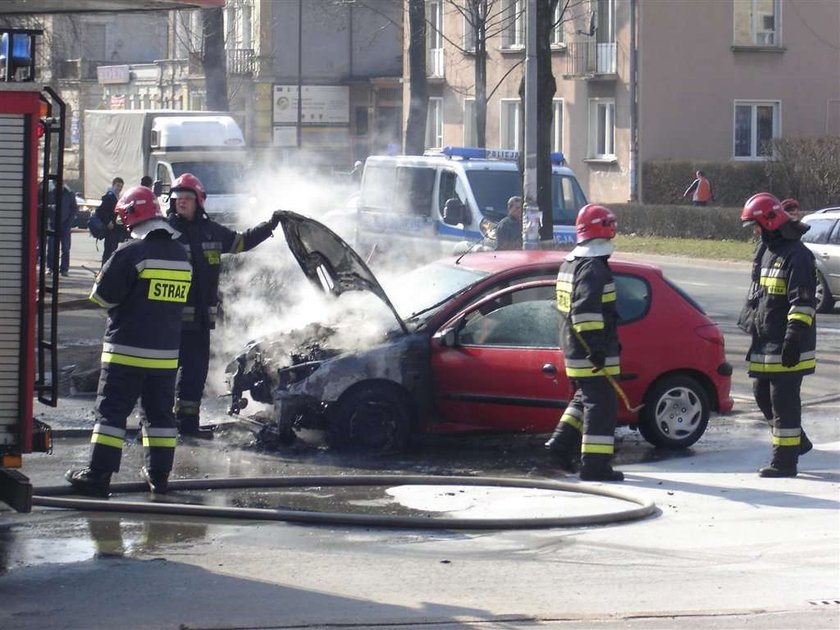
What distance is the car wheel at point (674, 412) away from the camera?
9812 millimetres

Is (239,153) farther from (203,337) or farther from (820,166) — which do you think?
(203,337)

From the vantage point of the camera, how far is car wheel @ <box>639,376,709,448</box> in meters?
9.81

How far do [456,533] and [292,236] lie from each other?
3.42 meters

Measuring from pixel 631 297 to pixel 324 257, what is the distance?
225cm

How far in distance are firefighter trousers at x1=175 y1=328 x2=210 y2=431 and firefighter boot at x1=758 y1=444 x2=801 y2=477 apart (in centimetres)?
406

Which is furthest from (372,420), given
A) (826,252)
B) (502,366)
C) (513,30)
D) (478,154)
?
(513,30)

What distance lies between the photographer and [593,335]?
8656 mm

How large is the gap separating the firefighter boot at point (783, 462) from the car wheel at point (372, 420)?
2485 mm

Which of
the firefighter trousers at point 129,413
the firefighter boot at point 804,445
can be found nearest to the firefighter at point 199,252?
the firefighter trousers at point 129,413

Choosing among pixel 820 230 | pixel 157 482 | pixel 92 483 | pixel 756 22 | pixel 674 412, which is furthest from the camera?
pixel 756 22

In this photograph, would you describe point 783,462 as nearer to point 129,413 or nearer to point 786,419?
point 786,419

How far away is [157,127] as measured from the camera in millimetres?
29984

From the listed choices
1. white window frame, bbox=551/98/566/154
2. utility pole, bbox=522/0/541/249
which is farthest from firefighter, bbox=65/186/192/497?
white window frame, bbox=551/98/566/154

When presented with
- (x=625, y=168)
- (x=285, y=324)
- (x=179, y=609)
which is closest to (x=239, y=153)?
(x=625, y=168)
